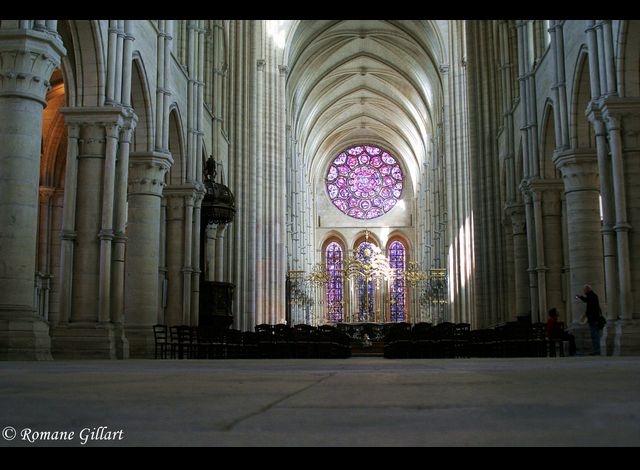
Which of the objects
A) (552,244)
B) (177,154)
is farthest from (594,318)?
(177,154)

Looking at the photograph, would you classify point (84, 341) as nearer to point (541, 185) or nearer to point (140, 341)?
point (140, 341)

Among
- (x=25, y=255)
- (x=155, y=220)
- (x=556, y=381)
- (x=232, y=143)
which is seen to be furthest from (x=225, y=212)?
(x=556, y=381)

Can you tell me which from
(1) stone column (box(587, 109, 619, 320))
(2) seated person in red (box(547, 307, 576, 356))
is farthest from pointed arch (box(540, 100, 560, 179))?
(2) seated person in red (box(547, 307, 576, 356))

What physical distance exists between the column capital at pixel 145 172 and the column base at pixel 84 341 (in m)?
4.33

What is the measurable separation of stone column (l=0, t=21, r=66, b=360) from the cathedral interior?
0.02 metres

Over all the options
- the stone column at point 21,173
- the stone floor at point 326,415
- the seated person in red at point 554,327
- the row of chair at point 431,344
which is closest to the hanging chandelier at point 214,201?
the row of chair at point 431,344

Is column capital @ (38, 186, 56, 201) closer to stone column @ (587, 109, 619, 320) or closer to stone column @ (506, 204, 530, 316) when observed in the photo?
stone column @ (506, 204, 530, 316)

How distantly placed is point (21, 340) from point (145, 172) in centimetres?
752

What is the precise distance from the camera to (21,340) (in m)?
10.1

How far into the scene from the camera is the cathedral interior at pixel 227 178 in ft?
42.3

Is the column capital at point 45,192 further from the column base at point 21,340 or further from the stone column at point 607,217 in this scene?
the stone column at point 607,217

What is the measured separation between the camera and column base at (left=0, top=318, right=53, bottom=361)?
394 inches
